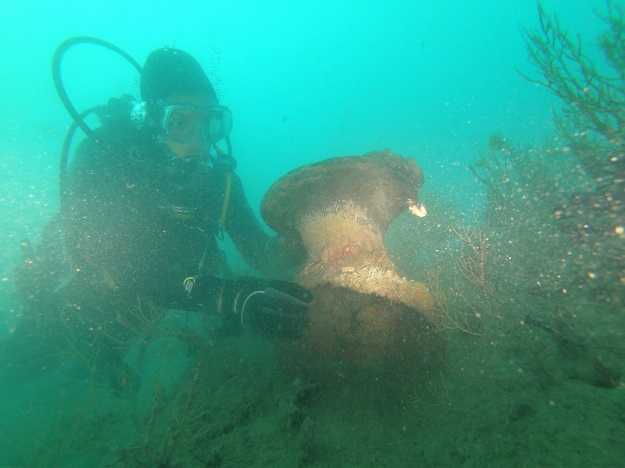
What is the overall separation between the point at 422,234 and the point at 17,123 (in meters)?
77.5

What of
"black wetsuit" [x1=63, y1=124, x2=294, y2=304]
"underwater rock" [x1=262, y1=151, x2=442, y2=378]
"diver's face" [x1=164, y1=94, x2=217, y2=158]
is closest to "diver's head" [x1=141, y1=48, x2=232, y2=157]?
"diver's face" [x1=164, y1=94, x2=217, y2=158]

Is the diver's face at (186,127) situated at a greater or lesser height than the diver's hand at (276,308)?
greater

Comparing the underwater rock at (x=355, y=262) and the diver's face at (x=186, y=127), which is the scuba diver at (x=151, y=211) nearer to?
the diver's face at (x=186, y=127)

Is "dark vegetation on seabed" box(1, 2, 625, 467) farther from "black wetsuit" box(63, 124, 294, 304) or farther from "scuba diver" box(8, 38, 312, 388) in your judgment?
"black wetsuit" box(63, 124, 294, 304)

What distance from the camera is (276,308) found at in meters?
3.18

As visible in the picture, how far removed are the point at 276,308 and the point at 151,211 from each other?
289 centimetres

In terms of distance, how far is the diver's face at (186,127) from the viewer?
17.5 feet

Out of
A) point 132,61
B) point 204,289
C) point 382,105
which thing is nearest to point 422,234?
point 204,289

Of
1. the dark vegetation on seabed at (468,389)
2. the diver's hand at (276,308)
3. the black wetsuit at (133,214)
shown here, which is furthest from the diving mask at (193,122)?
the diver's hand at (276,308)

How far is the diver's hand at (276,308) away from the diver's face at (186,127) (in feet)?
9.60

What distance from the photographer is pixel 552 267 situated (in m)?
4.10

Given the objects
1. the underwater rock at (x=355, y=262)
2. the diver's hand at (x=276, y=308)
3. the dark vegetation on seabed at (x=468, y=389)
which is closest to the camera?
the dark vegetation on seabed at (x=468, y=389)

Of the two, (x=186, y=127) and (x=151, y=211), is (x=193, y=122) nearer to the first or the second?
(x=186, y=127)

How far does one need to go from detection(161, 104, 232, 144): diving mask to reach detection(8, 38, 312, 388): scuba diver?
15 millimetres
